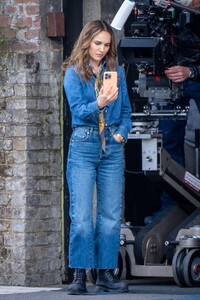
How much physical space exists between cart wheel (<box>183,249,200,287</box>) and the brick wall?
4.34 feet

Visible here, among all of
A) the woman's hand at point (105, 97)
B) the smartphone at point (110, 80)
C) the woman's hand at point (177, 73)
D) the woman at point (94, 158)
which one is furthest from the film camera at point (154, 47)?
the woman's hand at point (105, 97)

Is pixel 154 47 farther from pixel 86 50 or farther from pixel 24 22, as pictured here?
pixel 24 22

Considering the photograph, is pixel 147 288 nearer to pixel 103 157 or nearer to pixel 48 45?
pixel 103 157

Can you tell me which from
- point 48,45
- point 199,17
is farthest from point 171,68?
point 48,45

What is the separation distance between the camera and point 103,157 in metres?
9.38

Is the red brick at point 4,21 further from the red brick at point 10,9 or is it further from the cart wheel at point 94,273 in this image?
the cart wheel at point 94,273

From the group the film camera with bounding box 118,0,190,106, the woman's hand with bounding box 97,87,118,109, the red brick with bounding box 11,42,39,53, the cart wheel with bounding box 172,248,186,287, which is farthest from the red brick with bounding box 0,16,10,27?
the cart wheel with bounding box 172,248,186,287

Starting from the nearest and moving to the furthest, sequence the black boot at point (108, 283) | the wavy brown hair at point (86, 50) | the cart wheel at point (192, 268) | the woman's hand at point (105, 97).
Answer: the woman's hand at point (105, 97), the wavy brown hair at point (86, 50), the black boot at point (108, 283), the cart wheel at point (192, 268)

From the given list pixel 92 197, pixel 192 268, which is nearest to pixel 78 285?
pixel 92 197

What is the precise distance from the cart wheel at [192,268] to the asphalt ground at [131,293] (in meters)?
Result: 0.07

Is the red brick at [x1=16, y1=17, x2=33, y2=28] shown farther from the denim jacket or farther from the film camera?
the denim jacket

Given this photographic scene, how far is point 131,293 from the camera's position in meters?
9.56

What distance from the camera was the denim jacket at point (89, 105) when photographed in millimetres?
9273

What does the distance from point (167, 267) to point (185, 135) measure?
133 centimetres
